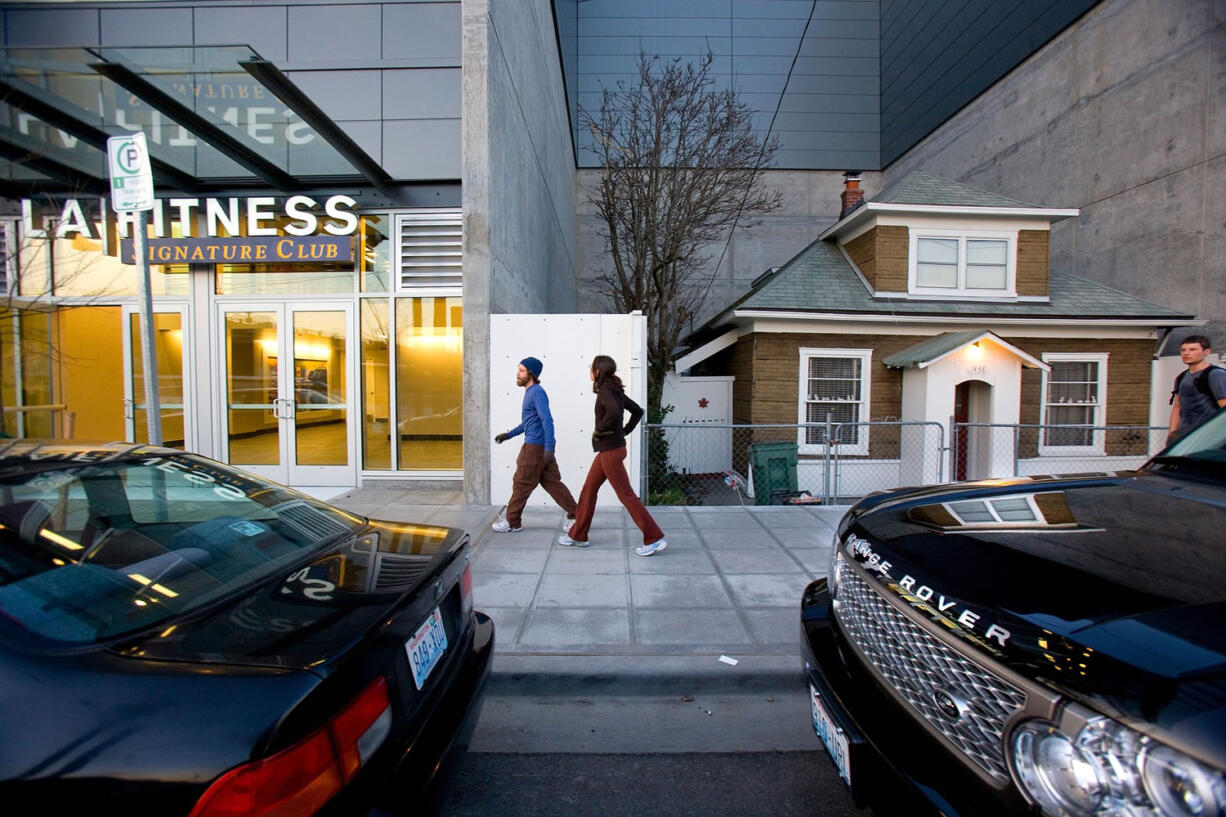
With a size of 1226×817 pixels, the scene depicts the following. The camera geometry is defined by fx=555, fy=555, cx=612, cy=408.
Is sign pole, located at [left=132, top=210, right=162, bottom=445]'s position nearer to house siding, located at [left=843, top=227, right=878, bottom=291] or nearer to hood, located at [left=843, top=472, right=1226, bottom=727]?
hood, located at [left=843, top=472, right=1226, bottom=727]

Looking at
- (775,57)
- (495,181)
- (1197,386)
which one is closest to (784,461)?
(1197,386)

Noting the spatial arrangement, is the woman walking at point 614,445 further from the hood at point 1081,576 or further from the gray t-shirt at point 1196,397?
the gray t-shirt at point 1196,397

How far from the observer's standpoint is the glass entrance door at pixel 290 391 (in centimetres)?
774

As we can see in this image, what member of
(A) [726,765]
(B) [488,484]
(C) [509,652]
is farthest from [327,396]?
(A) [726,765]

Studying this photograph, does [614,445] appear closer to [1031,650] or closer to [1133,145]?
[1031,650]

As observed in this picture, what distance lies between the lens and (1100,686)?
111cm

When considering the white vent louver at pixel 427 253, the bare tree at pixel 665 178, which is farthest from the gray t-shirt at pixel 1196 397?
the white vent louver at pixel 427 253

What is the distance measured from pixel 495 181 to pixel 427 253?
1.68 metres

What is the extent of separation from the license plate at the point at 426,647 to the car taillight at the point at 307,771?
214 mm

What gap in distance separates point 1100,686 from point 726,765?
1.83 meters

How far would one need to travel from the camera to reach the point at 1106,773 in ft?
3.39

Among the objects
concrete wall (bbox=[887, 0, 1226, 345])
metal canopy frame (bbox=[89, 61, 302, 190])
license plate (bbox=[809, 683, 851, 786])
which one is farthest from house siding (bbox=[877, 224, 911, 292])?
license plate (bbox=[809, 683, 851, 786])

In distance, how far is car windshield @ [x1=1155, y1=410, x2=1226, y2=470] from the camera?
240 cm

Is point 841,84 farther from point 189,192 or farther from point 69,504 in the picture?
point 69,504
